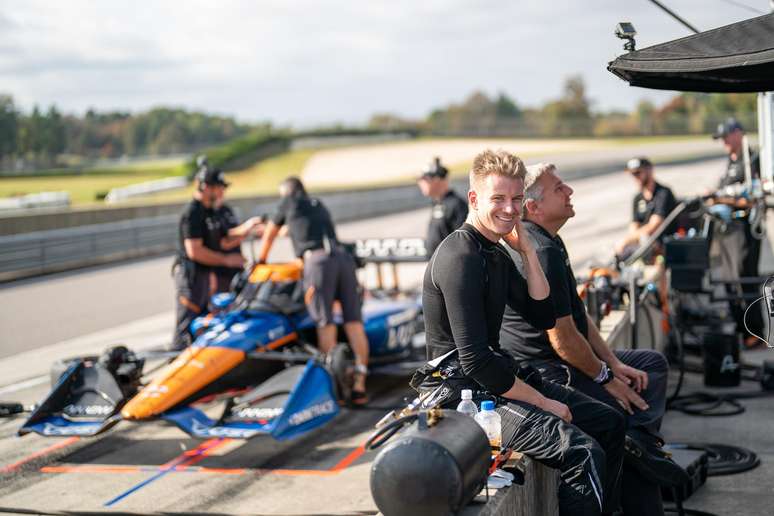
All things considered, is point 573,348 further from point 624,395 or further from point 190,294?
point 190,294

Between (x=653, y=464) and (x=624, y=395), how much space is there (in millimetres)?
413

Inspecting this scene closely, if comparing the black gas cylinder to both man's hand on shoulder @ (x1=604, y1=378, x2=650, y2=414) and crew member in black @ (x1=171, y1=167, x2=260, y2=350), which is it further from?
crew member in black @ (x1=171, y1=167, x2=260, y2=350)

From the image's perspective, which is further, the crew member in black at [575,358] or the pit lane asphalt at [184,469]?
the pit lane asphalt at [184,469]

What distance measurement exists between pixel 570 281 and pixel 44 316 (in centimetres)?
1118

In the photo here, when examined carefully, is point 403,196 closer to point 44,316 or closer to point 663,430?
point 44,316

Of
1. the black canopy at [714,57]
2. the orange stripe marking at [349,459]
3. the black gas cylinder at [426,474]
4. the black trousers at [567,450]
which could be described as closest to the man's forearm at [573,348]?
the black trousers at [567,450]

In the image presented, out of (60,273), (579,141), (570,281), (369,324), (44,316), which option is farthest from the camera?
(579,141)

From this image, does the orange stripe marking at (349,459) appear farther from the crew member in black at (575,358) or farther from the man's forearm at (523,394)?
the man's forearm at (523,394)

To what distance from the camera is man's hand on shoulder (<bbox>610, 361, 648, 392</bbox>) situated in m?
5.25

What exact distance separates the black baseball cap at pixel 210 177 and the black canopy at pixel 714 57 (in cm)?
529

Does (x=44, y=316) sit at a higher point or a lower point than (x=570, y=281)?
lower

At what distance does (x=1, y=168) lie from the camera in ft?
67.6

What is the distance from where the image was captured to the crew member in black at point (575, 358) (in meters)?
4.77

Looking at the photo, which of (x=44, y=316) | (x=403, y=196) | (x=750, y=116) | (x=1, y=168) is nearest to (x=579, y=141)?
(x=750, y=116)
